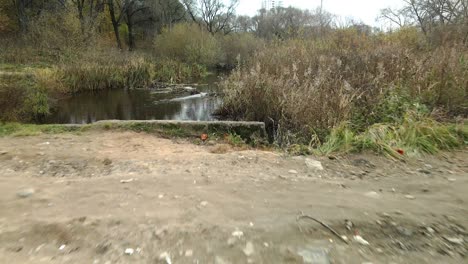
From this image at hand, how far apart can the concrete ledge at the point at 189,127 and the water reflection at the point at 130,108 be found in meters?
3.42

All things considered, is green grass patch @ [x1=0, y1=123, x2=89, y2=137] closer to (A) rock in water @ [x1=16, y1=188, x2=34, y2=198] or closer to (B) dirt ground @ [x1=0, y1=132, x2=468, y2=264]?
(B) dirt ground @ [x1=0, y1=132, x2=468, y2=264]

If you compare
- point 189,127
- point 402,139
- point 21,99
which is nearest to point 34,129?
point 21,99

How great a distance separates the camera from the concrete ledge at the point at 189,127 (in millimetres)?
6199

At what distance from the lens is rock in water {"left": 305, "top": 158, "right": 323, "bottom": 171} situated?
13.3ft

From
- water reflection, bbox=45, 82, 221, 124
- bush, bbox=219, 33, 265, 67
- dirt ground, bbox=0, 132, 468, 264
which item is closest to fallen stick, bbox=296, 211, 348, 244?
dirt ground, bbox=0, 132, 468, 264

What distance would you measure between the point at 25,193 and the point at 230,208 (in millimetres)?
1911

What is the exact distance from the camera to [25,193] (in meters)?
3.11

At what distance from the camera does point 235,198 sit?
301 centimetres

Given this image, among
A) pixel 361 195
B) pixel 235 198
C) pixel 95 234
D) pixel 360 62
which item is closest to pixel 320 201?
pixel 361 195

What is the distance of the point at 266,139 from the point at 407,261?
428 centimetres

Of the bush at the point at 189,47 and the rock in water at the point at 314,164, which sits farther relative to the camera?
the bush at the point at 189,47

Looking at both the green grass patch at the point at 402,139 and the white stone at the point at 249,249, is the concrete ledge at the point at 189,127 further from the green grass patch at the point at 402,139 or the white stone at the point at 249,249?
the white stone at the point at 249,249

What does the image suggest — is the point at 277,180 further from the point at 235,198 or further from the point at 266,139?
the point at 266,139

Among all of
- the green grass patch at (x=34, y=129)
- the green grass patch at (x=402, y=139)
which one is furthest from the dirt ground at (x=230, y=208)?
the green grass patch at (x=34, y=129)
